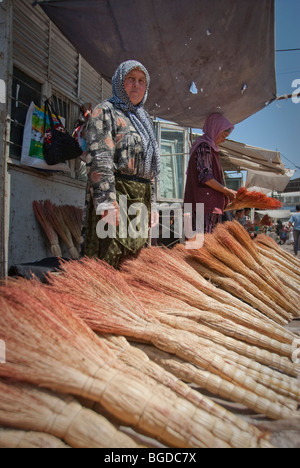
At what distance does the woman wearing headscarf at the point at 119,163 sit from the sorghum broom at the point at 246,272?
1.58 ft

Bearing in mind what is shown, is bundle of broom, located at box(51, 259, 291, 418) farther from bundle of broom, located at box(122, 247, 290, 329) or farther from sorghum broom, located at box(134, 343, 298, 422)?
bundle of broom, located at box(122, 247, 290, 329)

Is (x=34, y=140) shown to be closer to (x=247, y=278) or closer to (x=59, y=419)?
(x=247, y=278)

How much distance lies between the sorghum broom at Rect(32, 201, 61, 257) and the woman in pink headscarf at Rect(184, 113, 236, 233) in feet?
5.51

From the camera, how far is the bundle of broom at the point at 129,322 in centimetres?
97

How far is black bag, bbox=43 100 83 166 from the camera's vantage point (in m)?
3.31

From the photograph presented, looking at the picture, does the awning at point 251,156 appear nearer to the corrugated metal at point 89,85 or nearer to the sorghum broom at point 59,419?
the corrugated metal at point 89,85

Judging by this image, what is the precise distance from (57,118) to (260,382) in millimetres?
3475

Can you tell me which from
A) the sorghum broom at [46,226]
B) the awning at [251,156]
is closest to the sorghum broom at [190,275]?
the sorghum broom at [46,226]

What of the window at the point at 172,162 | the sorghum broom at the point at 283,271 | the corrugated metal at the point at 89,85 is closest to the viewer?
the sorghum broom at the point at 283,271

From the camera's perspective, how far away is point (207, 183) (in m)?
2.74

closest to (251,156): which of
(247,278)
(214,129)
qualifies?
(214,129)

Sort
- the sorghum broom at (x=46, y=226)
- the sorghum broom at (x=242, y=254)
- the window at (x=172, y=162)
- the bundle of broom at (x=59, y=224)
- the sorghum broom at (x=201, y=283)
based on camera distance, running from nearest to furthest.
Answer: the sorghum broom at (x=201, y=283) < the sorghum broom at (x=242, y=254) < the sorghum broom at (x=46, y=226) < the bundle of broom at (x=59, y=224) < the window at (x=172, y=162)

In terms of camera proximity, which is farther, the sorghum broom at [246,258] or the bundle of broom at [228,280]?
the sorghum broom at [246,258]

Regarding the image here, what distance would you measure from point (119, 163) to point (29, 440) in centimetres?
151
